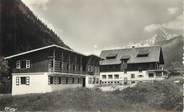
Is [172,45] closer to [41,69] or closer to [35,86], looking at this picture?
[41,69]

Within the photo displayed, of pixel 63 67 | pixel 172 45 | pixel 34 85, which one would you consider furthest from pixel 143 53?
pixel 172 45

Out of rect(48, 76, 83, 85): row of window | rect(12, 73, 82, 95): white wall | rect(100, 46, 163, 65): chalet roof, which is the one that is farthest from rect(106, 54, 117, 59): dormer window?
rect(12, 73, 82, 95): white wall

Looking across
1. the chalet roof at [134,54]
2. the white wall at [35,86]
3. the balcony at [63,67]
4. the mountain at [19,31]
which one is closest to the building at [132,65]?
the chalet roof at [134,54]

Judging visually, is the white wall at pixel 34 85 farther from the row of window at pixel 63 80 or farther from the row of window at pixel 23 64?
the row of window at pixel 23 64

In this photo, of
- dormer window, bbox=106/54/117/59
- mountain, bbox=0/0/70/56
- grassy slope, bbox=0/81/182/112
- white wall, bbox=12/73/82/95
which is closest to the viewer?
grassy slope, bbox=0/81/182/112

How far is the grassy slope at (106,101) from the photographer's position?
35.1 m

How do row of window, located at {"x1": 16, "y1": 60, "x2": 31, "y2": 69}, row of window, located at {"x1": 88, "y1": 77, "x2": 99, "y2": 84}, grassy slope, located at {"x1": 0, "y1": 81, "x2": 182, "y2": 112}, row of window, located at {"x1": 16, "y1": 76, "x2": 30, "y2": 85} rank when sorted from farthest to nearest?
row of window, located at {"x1": 88, "y1": 77, "x2": 99, "y2": 84} < row of window, located at {"x1": 16, "y1": 60, "x2": 31, "y2": 69} < row of window, located at {"x1": 16, "y1": 76, "x2": 30, "y2": 85} < grassy slope, located at {"x1": 0, "y1": 81, "x2": 182, "y2": 112}

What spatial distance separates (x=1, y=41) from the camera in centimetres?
5725

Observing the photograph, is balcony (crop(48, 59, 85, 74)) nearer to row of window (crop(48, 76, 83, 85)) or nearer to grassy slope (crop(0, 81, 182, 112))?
row of window (crop(48, 76, 83, 85))

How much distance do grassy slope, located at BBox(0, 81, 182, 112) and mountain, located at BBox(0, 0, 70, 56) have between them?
1702cm

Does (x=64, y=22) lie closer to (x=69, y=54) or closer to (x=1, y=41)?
(x=69, y=54)

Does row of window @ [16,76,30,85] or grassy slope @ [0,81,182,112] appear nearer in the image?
grassy slope @ [0,81,182,112]

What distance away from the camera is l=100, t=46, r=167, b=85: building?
2726 inches

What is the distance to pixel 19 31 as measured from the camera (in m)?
60.6
